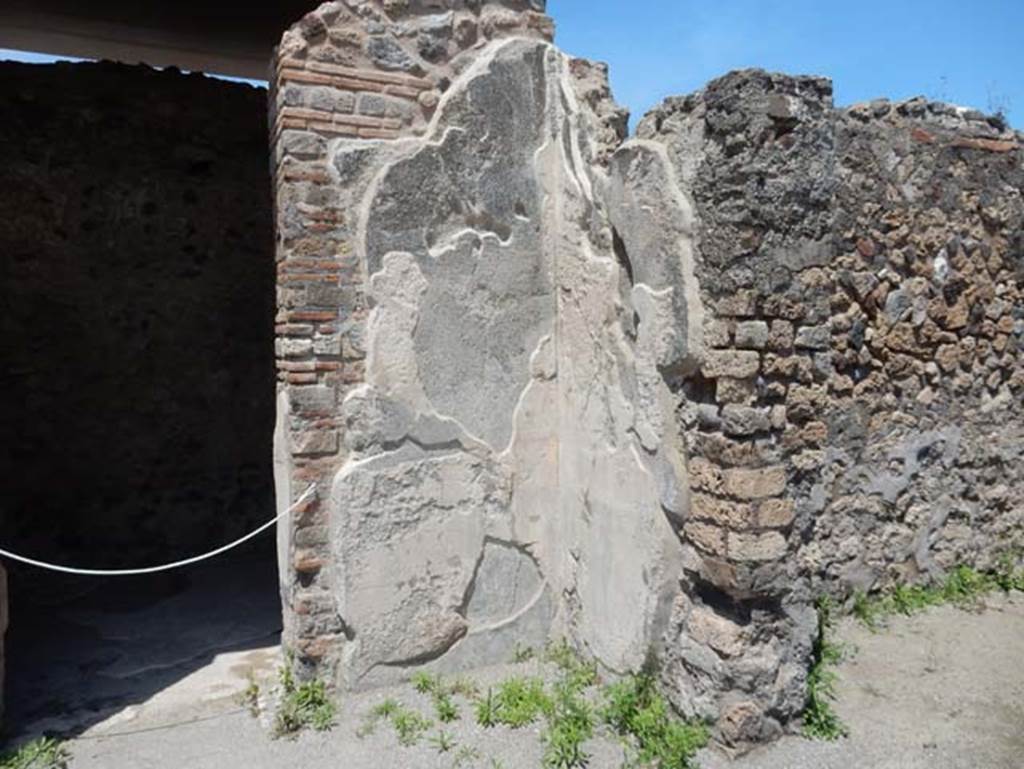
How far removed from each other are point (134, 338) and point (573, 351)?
311cm

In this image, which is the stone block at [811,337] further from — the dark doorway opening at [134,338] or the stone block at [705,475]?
the dark doorway opening at [134,338]

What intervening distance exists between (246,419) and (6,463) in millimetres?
1359

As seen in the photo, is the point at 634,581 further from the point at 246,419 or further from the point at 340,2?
the point at 246,419

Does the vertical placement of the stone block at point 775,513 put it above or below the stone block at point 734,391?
below

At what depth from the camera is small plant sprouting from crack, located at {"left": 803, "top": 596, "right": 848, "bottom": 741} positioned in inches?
112

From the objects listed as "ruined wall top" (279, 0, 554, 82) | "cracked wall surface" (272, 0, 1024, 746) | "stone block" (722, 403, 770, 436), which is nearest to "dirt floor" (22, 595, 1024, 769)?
"cracked wall surface" (272, 0, 1024, 746)

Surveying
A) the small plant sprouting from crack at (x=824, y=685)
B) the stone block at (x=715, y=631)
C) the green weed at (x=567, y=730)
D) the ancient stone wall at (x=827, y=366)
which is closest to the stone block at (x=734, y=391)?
the ancient stone wall at (x=827, y=366)

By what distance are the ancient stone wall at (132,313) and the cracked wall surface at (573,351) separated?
7.67 ft

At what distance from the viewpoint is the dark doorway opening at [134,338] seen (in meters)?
4.86

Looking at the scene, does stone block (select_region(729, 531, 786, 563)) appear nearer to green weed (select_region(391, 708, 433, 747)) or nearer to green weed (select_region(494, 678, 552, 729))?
green weed (select_region(494, 678, 552, 729))

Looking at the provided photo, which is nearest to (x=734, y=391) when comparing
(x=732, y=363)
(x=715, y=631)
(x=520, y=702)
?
(x=732, y=363)

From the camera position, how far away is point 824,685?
10.4ft

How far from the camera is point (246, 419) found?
18.4 feet

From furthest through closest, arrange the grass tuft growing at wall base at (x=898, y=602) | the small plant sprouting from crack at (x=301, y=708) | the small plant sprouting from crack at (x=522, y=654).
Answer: the small plant sprouting from crack at (x=522, y=654) → the grass tuft growing at wall base at (x=898, y=602) → the small plant sprouting from crack at (x=301, y=708)
